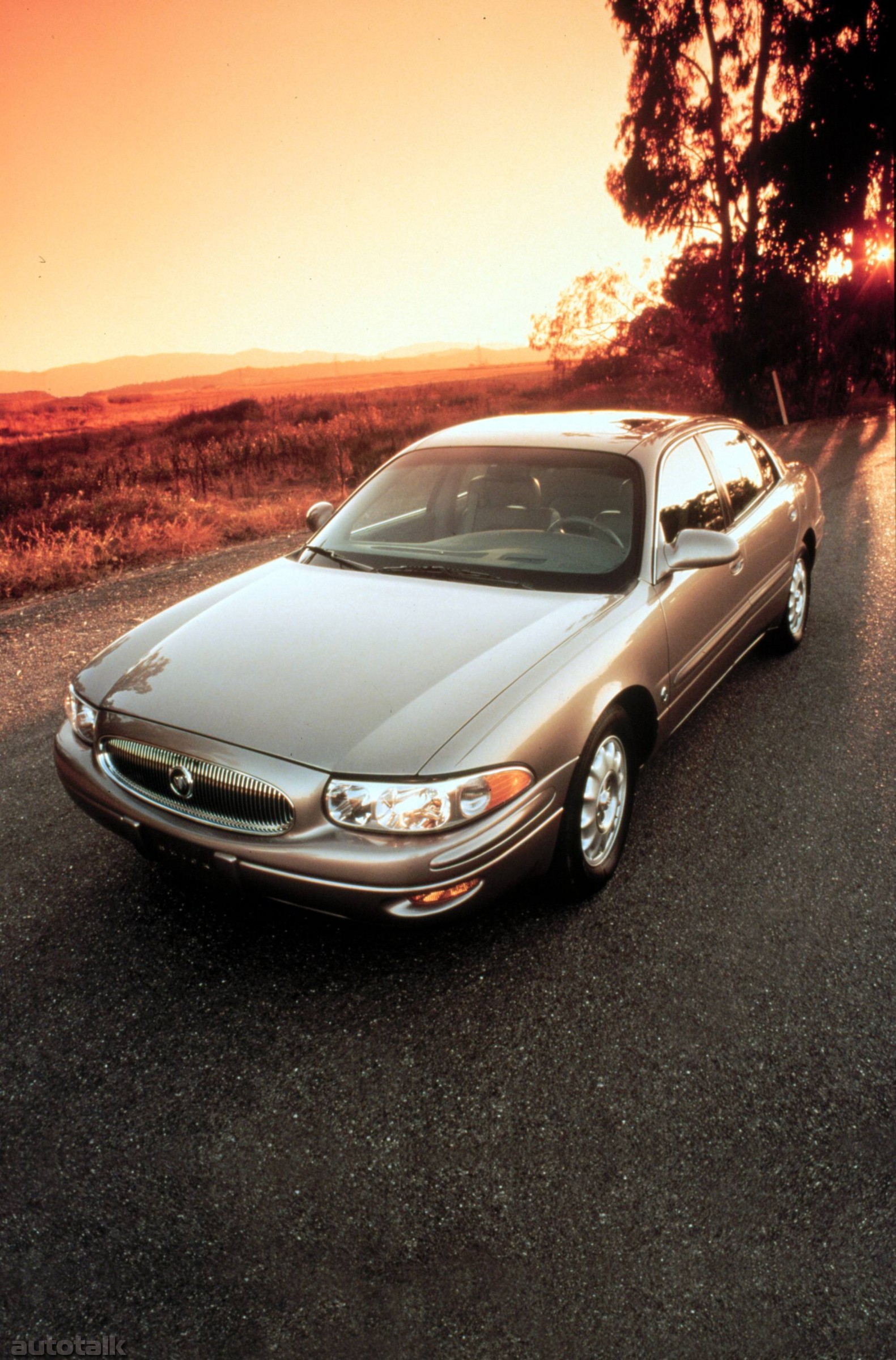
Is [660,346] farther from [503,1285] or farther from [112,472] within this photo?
[503,1285]

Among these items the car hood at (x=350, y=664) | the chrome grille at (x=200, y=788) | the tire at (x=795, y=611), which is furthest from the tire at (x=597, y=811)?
the tire at (x=795, y=611)

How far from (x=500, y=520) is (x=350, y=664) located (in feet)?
4.43

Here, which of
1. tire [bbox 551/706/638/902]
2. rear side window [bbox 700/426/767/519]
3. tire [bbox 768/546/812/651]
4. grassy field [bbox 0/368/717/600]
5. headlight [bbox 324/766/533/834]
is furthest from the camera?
grassy field [bbox 0/368/717/600]

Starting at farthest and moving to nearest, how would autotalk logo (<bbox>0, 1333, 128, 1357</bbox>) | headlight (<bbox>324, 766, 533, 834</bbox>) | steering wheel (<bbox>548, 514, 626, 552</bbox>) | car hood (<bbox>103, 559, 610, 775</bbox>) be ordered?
steering wheel (<bbox>548, 514, 626, 552</bbox>) → car hood (<bbox>103, 559, 610, 775</bbox>) → headlight (<bbox>324, 766, 533, 834</bbox>) → autotalk logo (<bbox>0, 1333, 128, 1357</bbox>)

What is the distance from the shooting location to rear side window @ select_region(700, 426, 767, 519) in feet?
14.6

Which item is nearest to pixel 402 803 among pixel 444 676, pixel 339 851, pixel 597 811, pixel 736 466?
pixel 339 851

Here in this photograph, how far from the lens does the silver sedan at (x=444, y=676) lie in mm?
2506

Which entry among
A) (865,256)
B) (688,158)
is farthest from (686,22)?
(865,256)

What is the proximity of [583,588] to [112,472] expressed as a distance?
13.9 metres

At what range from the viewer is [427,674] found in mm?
2826

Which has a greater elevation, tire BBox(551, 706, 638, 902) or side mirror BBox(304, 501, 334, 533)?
side mirror BBox(304, 501, 334, 533)

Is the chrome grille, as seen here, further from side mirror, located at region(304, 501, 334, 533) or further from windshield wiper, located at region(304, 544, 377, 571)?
side mirror, located at region(304, 501, 334, 533)

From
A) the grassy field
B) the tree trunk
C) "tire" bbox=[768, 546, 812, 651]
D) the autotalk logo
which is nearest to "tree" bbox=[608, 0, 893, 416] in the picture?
the tree trunk

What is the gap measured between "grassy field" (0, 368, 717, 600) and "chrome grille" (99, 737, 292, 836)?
6090mm
